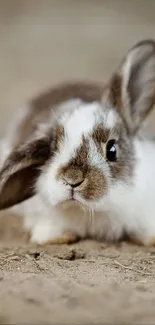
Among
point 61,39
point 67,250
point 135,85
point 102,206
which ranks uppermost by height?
point 61,39

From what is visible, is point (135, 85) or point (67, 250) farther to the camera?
point (135, 85)

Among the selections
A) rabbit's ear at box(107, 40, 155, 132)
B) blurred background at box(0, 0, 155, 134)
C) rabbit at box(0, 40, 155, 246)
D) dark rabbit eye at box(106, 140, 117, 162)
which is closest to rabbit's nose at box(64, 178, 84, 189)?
rabbit at box(0, 40, 155, 246)

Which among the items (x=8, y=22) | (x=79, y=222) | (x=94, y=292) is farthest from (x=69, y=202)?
(x=8, y=22)

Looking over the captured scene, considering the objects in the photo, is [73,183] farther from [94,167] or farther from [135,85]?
[135,85]

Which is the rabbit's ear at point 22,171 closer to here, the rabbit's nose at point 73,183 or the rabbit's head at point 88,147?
the rabbit's head at point 88,147

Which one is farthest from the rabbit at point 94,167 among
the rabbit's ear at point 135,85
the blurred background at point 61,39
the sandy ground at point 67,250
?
the blurred background at point 61,39

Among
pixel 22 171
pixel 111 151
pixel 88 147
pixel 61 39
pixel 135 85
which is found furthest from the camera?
pixel 61 39

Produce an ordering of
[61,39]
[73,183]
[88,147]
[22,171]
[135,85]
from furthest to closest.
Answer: [61,39] → [135,85] → [22,171] → [88,147] → [73,183]

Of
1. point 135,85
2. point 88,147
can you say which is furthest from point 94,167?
point 135,85
